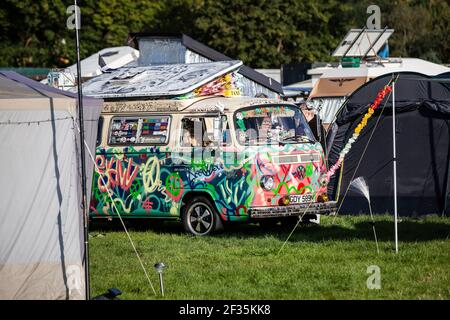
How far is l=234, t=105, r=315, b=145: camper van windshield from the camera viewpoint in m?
14.6

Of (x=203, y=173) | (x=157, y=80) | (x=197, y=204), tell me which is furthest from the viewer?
(x=157, y=80)

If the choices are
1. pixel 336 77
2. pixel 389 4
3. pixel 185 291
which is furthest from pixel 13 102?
pixel 389 4

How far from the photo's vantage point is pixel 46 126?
1024 cm

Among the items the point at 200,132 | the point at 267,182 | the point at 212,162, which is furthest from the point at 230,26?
the point at 267,182

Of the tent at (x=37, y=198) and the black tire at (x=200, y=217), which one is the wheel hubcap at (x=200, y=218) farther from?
the tent at (x=37, y=198)

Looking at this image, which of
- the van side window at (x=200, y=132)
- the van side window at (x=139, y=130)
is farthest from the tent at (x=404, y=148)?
the van side window at (x=139, y=130)

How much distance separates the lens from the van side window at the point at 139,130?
602 inches

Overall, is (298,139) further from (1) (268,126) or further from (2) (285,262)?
(2) (285,262)

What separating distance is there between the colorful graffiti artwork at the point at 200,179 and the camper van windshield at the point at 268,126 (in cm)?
17

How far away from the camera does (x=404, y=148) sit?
16688mm

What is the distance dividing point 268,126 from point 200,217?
6.19ft

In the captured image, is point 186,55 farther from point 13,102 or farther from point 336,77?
point 13,102

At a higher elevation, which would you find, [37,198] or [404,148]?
[404,148]

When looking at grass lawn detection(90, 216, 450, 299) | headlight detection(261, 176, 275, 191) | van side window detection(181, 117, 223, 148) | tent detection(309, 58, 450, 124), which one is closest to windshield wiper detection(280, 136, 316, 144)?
headlight detection(261, 176, 275, 191)
